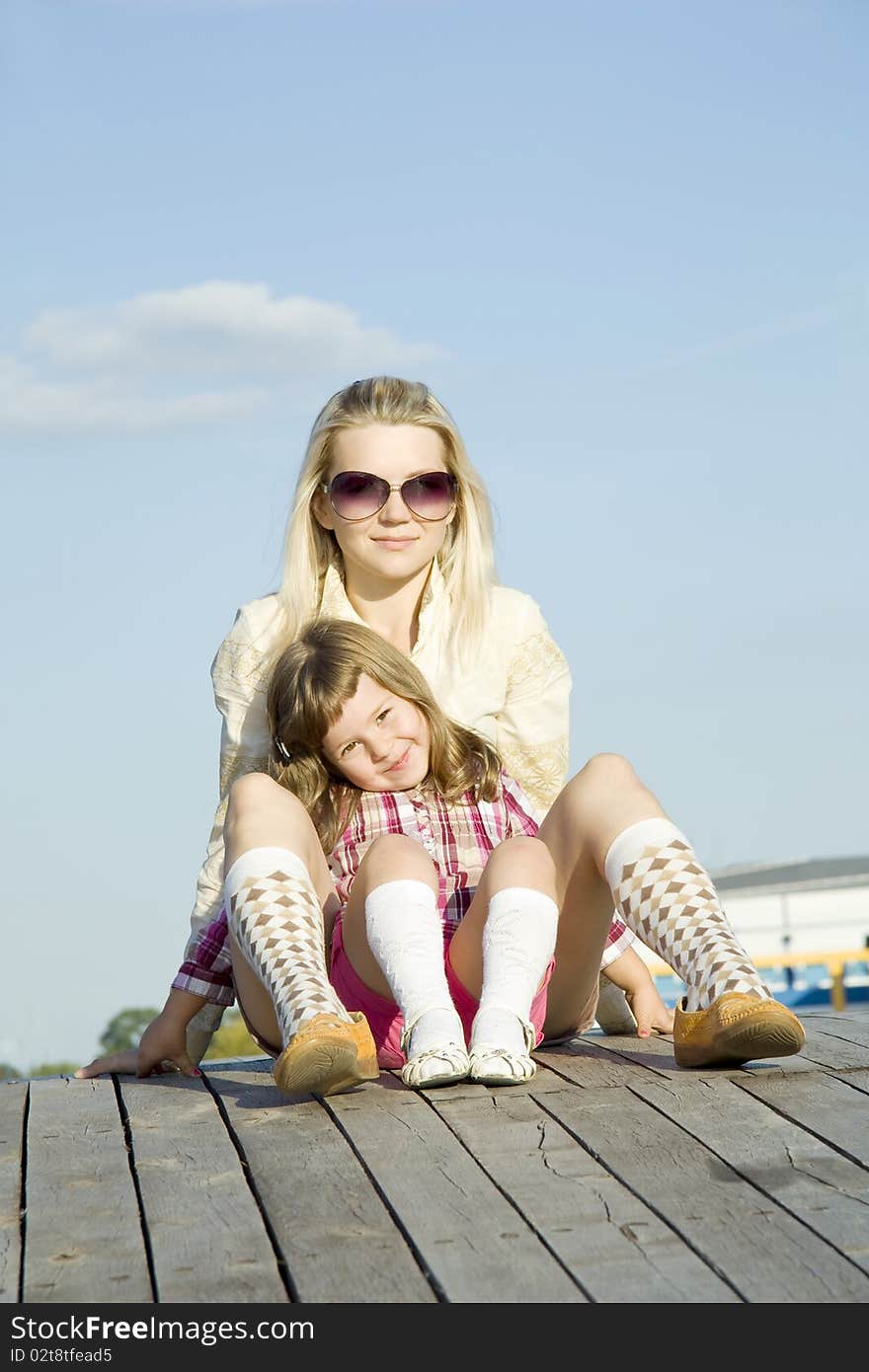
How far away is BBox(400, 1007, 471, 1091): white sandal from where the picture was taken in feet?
10.5

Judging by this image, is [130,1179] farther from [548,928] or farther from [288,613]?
[288,613]

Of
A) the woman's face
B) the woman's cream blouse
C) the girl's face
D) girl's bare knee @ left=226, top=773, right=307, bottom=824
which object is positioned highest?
the woman's face

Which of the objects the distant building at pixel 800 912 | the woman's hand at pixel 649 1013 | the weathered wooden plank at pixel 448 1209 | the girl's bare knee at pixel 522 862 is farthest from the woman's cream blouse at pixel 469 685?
the distant building at pixel 800 912

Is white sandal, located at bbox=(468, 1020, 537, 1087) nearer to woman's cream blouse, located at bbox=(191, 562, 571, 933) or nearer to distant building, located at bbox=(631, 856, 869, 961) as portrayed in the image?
woman's cream blouse, located at bbox=(191, 562, 571, 933)

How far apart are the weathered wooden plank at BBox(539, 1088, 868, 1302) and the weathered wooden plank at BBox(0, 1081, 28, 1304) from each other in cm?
90

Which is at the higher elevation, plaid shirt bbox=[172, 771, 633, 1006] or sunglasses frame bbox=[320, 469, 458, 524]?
sunglasses frame bbox=[320, 469, 458, 524]

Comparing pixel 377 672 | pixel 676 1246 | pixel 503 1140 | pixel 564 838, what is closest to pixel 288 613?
pixel 377 672

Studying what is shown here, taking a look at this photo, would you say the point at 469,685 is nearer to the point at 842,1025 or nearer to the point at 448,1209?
the point at 842,1025

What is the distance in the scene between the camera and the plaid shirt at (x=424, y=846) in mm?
3965

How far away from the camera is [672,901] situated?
3.44 metres

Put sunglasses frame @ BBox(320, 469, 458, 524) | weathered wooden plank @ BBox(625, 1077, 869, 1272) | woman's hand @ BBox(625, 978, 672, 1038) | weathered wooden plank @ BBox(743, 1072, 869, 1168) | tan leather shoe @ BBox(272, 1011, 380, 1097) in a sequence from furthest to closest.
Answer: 1. sunglasses frame @ BBox(320, 469, 458, 524)
2. woman's hand @ BBox(625, 978, 672, 1038)
3. tan leather shoe @ BBox(272, 1011, 380, 1097)
4. weathered wooden plank @ BBox(743, 1072, 869, 1168)
5. weathered wooden plank @ BBox(625, 1077, 869, 1272)

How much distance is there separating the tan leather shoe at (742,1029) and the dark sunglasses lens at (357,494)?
1747mm

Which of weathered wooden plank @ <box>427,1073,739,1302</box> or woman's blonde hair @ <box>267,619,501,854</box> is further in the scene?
woman's blonde hair @ <box>267,619,501,854</box>

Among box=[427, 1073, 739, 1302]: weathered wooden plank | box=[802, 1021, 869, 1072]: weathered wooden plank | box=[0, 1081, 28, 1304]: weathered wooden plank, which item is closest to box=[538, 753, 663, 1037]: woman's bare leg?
box=[802, 1021, 869, 1072]: weathered wooden plank
